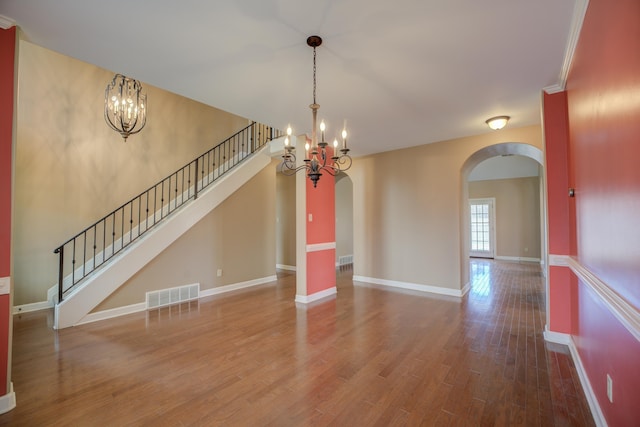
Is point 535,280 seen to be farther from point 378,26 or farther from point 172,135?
point 172,135

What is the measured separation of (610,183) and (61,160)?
6838mm

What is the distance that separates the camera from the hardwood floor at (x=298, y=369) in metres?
2.01

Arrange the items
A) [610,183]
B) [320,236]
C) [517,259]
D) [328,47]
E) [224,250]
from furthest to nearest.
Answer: [517,259] → [224,250] → [320,236] → [328,47] → [610,183]

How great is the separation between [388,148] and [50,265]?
6.50m

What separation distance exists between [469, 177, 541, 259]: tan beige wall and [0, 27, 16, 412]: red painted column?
11.8 m

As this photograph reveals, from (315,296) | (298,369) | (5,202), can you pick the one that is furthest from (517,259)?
(5,202)

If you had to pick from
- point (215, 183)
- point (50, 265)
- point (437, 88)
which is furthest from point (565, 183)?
point (50, 265)

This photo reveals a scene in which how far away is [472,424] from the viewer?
1896 millimetres

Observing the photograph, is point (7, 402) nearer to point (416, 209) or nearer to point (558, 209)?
point (558, 209)

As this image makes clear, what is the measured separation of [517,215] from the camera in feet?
31.7

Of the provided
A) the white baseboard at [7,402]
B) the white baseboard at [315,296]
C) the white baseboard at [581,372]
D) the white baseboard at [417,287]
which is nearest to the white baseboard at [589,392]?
the white baseboard at [581,372]

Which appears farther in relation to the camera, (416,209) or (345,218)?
(345,218)

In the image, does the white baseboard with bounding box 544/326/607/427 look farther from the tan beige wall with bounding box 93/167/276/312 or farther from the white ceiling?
the tan beige wall with bounding box 93/167/276/312

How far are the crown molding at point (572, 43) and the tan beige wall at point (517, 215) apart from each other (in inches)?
298
